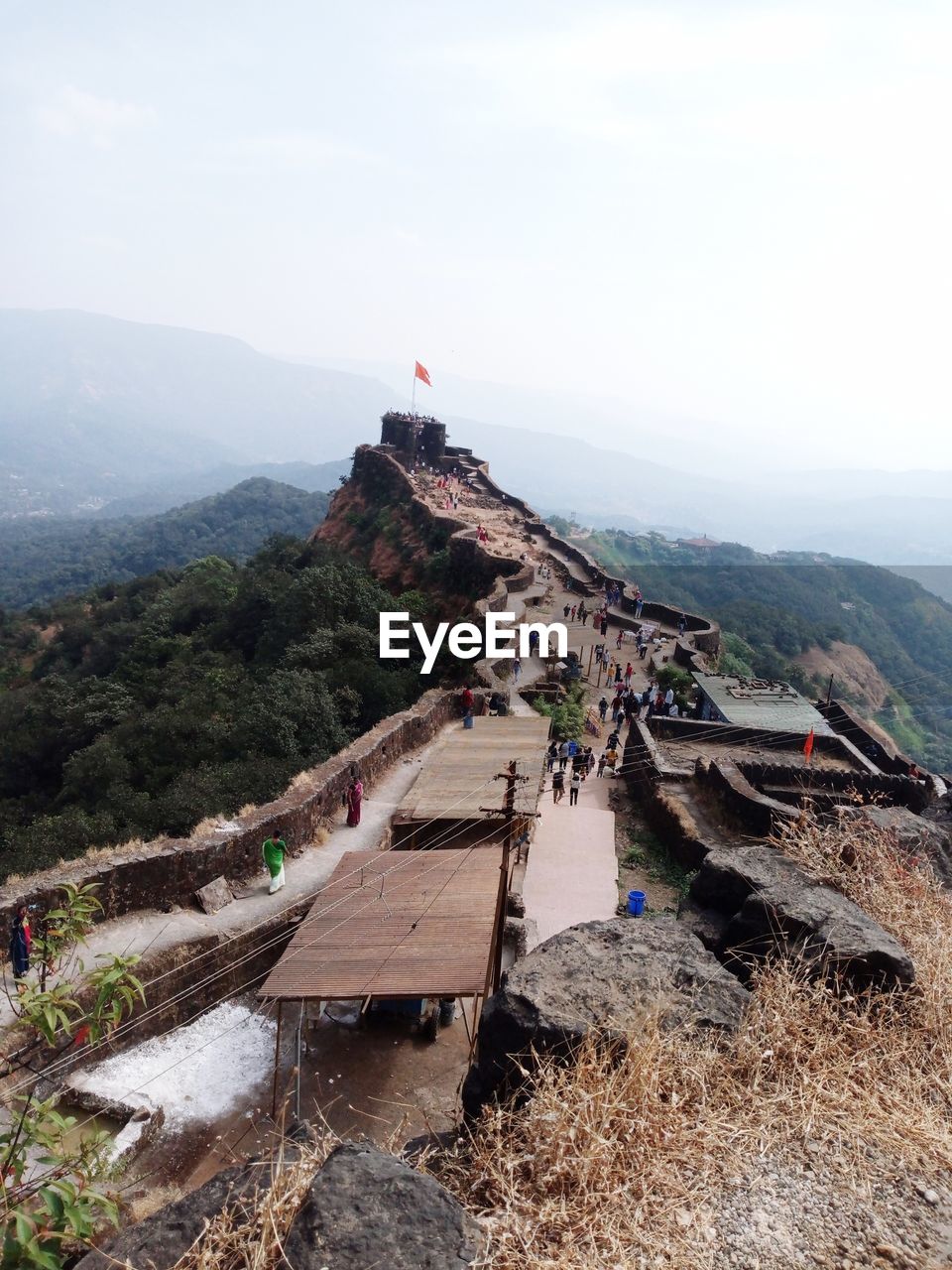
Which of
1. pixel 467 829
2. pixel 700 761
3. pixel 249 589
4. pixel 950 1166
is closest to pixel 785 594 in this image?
pixel 249 589

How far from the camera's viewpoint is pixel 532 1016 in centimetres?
414

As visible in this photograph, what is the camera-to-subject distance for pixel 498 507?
44438mm

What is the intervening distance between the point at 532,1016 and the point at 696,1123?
0.90 m

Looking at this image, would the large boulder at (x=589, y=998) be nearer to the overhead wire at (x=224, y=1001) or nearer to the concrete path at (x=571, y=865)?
the overhead wire at (x=224, y=1001)

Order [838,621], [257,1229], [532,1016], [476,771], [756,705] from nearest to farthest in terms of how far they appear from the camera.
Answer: [257,1229] → [532,1016] → [476,771] → [756,705] → [838,621]

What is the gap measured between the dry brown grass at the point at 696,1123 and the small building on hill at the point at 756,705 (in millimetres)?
13263

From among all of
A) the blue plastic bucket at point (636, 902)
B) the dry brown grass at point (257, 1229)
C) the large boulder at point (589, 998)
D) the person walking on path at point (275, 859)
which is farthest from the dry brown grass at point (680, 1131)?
the person walking on path at point (275, 859)

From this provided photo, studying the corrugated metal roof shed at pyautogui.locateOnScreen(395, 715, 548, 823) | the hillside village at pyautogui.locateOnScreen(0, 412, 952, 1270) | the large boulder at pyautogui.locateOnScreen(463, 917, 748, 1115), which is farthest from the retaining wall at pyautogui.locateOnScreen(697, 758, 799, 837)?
the large boulder at pyautogui.locateOnScreen(463, 917, 748, 1115)

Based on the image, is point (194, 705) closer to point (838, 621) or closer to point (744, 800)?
point (744, 800)

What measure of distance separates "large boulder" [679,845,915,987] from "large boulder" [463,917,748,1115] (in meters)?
0.75

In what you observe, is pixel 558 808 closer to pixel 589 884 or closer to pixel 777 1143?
pixel 589 884

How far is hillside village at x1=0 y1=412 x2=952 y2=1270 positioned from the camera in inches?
127

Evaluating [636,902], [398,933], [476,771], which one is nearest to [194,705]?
[476,771]

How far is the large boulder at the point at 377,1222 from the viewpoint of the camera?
2.83m
